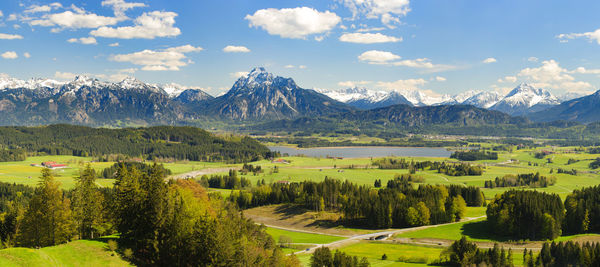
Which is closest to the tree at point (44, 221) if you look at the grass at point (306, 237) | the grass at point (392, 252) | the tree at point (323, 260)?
the tree at point (323, 260)

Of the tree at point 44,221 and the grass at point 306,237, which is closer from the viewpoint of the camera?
the tree at point 44,221

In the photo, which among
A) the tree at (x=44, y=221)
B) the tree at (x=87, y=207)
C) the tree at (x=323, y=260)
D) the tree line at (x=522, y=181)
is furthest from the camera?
the tree line at (x=522, y=181)

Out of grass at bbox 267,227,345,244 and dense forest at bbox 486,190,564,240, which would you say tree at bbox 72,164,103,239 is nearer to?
grass at bbox 267,227,345,244

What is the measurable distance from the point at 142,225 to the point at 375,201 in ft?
215

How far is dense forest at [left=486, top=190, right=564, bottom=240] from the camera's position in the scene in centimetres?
8806

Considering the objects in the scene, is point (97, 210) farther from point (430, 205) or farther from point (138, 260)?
point (430, 205)

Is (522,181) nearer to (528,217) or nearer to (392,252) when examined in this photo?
(528,217)

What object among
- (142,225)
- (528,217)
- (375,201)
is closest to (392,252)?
(375,201)

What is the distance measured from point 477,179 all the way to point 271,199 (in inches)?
3550

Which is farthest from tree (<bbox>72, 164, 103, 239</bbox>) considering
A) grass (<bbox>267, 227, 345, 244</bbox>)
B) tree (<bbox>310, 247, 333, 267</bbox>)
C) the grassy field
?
grass (<bbox>267, 227, 345, 244</bbox>)

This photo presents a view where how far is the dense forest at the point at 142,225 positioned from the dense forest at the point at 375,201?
164 feet

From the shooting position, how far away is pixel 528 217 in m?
90.2

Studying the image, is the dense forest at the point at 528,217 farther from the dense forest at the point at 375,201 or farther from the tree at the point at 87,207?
the tree at the point at 87,207

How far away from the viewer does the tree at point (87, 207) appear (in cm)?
5656
